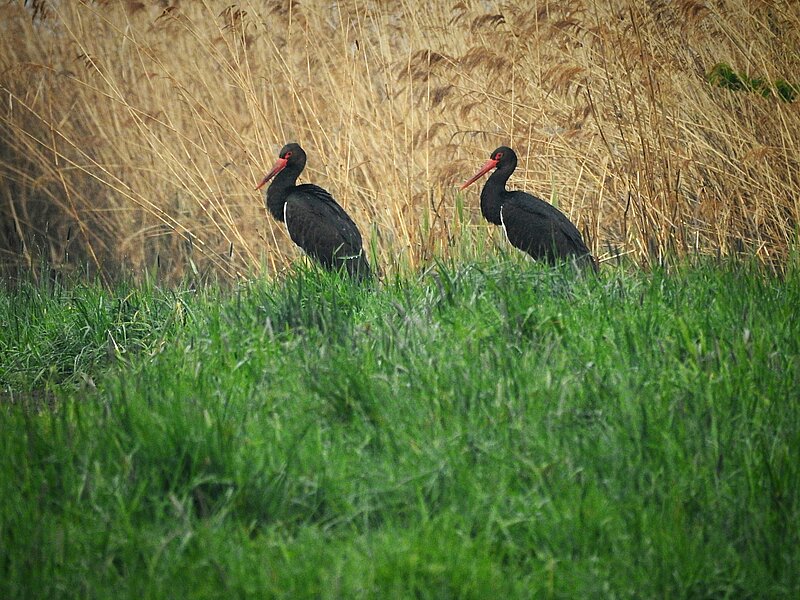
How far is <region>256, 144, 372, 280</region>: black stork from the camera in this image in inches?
214

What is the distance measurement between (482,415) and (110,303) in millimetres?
2268

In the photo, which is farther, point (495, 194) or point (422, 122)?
point (422, 122)

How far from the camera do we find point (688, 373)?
3.12 metres

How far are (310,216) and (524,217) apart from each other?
3.67 ft

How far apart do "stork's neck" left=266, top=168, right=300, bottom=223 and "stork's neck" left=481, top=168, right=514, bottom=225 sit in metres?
1.06

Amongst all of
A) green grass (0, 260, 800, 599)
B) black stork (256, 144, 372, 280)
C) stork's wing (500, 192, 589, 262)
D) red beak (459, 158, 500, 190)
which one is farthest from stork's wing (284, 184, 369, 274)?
green grass (0, 260, 800, 599)

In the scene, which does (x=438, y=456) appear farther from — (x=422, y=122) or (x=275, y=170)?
(x=422, y=122)

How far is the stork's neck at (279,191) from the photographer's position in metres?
5.78

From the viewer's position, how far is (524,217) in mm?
5480

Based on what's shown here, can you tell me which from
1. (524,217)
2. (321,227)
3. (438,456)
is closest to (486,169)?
A: (524,217)

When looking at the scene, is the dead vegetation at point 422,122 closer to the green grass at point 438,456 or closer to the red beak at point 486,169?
the red beak at point 486,169

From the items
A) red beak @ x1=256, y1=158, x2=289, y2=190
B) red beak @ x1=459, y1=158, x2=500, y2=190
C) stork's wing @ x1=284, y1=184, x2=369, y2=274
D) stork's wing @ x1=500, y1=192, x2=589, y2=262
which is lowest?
stork's wing @ x1=284, y1=184, x2=369, y2=274

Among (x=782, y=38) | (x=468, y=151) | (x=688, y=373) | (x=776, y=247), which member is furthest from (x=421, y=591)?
(x=468, y=151)

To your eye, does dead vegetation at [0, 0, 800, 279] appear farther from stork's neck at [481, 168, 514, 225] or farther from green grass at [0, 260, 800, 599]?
green grass at [0, 260, 800, 599]
